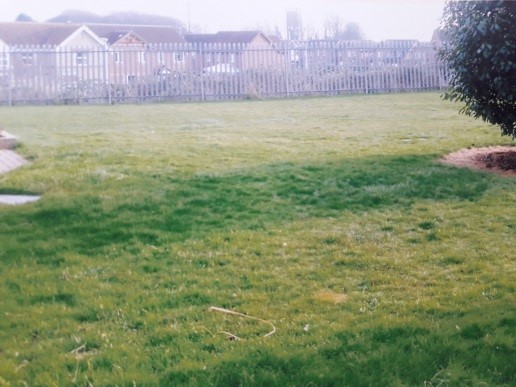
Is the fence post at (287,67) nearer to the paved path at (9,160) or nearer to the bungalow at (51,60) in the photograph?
the bungalow at (51,60)

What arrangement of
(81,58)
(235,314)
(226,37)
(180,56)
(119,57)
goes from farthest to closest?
(226,37), (180,56), (119,57), (81,58), (235,314)

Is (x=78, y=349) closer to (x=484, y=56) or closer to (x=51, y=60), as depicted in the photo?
(x=484, y=56)

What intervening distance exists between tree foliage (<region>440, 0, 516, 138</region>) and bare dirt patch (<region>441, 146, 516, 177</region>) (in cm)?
33

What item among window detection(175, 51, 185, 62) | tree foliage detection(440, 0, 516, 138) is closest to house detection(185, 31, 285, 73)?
window detection(175, 51, 185, 62)

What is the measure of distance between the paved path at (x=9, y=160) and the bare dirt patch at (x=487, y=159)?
209 inches

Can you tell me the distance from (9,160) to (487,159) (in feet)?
19.9

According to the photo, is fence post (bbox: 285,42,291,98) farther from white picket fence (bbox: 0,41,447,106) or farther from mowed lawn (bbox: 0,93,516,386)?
mowed lawn (bbox: 0,93,516,386)

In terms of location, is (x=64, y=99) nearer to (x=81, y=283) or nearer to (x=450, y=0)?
(x=450, y=0)

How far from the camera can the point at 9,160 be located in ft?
28.5

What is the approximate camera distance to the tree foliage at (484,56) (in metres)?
7.70

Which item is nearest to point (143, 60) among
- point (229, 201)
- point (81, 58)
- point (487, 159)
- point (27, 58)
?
point (81, 58)

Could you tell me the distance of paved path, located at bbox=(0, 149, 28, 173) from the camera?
823 centimetres

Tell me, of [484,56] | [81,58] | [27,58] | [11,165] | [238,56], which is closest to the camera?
[484,56]

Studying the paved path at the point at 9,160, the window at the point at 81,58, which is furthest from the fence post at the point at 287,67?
the paved path at the point at 9,160
